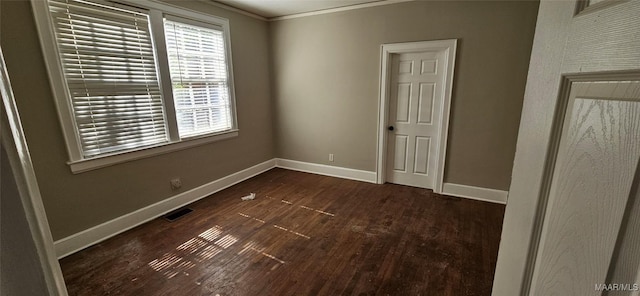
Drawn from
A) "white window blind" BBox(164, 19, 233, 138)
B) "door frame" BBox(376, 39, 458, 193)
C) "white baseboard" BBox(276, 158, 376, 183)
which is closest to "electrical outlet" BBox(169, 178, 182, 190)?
"white window blind" BBox(164, 19, 233, 138)

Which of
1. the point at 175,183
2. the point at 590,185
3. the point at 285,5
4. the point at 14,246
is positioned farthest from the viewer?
the point at 285,5

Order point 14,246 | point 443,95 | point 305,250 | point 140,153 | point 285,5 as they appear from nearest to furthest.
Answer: point 14,246 < point 305,250 < point 140,153 < point 443,95 < point 285,5

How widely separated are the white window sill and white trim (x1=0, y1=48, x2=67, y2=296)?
2.56 meters

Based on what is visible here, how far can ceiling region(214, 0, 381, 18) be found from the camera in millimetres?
3426

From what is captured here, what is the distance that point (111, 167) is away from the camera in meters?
2.58

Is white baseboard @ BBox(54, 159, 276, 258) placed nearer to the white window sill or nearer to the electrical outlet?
the electrical outlet

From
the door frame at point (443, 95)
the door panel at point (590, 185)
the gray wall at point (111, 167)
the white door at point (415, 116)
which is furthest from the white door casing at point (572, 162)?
the gray wall at point (111, 167)

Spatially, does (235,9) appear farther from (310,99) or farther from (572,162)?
(572,162)

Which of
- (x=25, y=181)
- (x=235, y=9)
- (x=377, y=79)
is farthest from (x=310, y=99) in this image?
(x=25, y=181)

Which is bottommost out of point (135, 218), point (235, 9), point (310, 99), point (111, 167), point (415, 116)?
point (135, 218)

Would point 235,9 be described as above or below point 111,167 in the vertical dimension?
above

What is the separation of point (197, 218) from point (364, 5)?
3499 millimetres

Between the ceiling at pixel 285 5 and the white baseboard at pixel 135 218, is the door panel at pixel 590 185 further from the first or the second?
the ceiling at pixel 285 5

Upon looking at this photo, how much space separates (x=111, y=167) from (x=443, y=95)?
3871mm
